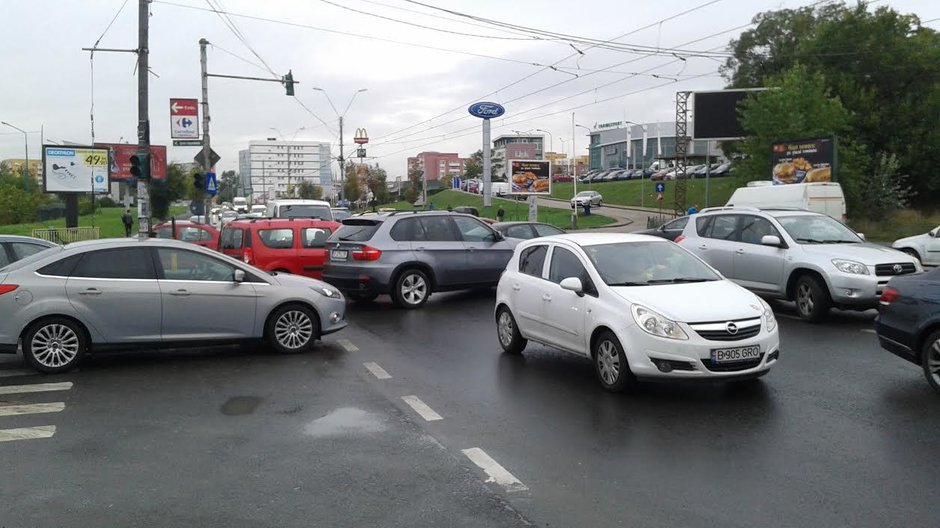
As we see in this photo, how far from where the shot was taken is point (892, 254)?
1198 cm

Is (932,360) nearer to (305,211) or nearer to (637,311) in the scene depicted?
(637,311)

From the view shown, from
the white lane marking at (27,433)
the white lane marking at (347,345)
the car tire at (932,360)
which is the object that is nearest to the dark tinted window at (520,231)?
the white lane marking at (347,345)

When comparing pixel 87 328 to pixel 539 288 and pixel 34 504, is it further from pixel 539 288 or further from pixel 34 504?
pixel 539 288

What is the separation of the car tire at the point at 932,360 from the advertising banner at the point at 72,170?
4597 cm

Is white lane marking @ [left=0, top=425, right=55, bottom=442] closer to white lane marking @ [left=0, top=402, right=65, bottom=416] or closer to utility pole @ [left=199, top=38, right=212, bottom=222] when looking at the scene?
white lane marking @ [left=0, top=402, right=65, bottom=416]

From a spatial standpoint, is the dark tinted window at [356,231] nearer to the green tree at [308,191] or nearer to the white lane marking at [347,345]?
the white lane marking at [347,345]

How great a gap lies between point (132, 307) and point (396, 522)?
5.87 meters

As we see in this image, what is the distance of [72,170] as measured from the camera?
45500 mm

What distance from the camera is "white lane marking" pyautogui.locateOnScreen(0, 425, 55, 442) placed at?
21.7 ft

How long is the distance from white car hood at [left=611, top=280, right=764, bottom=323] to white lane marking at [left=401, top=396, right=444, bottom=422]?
2182 mm

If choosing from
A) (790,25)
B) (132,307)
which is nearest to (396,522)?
(132,307)

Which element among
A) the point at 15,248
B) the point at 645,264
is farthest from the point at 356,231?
the point at 645,264

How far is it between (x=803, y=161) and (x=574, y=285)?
3107cm

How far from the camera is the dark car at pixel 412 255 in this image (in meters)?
14.3
